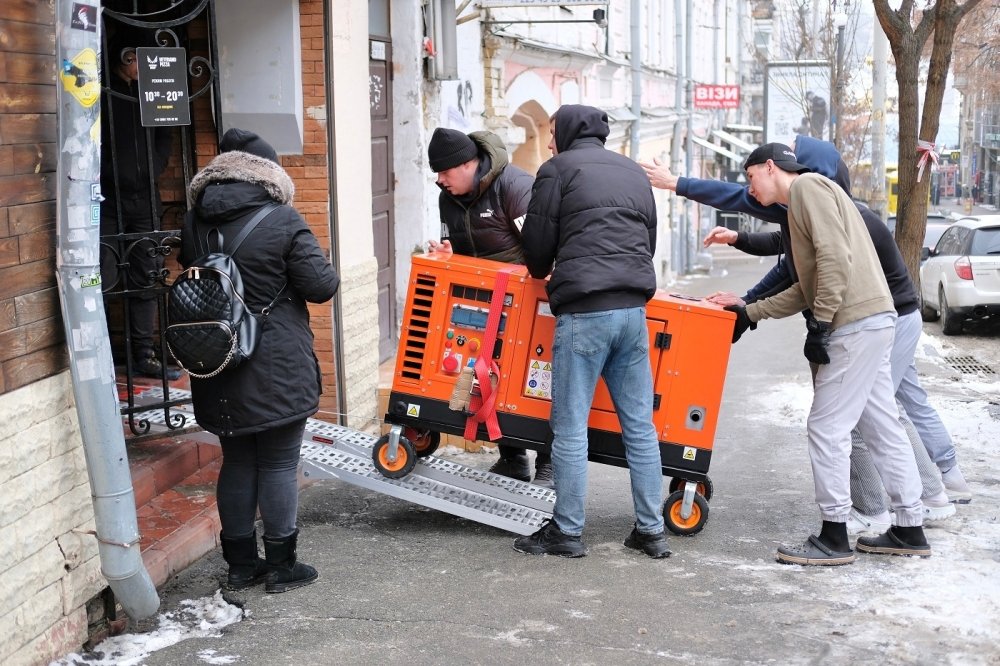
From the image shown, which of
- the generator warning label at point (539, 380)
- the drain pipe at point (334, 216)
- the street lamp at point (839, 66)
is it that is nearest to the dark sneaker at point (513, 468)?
the generator warning label at point (539, 380)

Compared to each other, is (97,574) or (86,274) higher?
(86,274)

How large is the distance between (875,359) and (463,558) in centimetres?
194

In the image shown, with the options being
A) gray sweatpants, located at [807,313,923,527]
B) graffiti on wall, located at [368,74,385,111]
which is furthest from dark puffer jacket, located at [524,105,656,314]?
graffiti on wall, located at [368,74,385,111]

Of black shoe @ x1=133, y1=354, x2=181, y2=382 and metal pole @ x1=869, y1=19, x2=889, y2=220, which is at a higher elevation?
metal pole @ x1=869, y1=19, x2=889, y2=220

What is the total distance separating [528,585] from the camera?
4672 mm

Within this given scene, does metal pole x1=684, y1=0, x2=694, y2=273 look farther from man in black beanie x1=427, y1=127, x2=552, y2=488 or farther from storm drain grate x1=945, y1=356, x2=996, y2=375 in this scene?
man in black beanie x1=427, y1=127, x2=552, y2=488

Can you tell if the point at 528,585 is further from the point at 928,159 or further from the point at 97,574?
the point at 928,159

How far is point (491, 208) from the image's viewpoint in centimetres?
555

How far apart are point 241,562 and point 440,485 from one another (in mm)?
1206

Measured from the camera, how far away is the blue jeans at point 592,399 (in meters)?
4.82

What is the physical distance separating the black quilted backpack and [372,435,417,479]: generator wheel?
137 centimetres

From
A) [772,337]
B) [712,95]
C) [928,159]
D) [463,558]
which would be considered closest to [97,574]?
[463,558]

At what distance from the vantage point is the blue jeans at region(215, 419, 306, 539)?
4434 mm

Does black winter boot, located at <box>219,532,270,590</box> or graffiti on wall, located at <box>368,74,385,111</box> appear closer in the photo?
black winter boot, located at <box>219,532,270,590</box>
